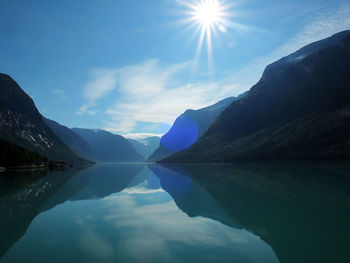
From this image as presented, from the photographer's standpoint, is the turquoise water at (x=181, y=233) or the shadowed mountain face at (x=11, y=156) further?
the shadowed mountain face at (x=11, y=156)

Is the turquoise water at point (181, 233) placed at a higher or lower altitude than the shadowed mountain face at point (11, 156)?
lower

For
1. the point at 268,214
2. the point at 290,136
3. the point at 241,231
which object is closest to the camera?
the point at 241,231

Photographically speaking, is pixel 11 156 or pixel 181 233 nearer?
pixel 181 233

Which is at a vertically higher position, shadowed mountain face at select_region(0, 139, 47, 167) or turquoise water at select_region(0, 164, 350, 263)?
shadowed mountain face at select_region(0, 139, 47, 167)

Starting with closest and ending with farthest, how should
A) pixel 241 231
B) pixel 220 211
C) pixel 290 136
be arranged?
pixel 241 231
pixel 220 211
pixel 290 136

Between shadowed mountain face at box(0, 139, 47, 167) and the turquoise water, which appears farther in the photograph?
shadowed mountain face at box(0, 139, 47, 167)

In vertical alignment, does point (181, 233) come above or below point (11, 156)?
below

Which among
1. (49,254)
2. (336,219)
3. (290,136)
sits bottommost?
(336,219)

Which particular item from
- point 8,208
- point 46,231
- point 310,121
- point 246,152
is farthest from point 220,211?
point 310,121

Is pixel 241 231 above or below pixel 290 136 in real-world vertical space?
below

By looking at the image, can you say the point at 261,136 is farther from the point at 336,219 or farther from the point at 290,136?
the point at 336,219

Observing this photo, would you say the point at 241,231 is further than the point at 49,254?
Yes
